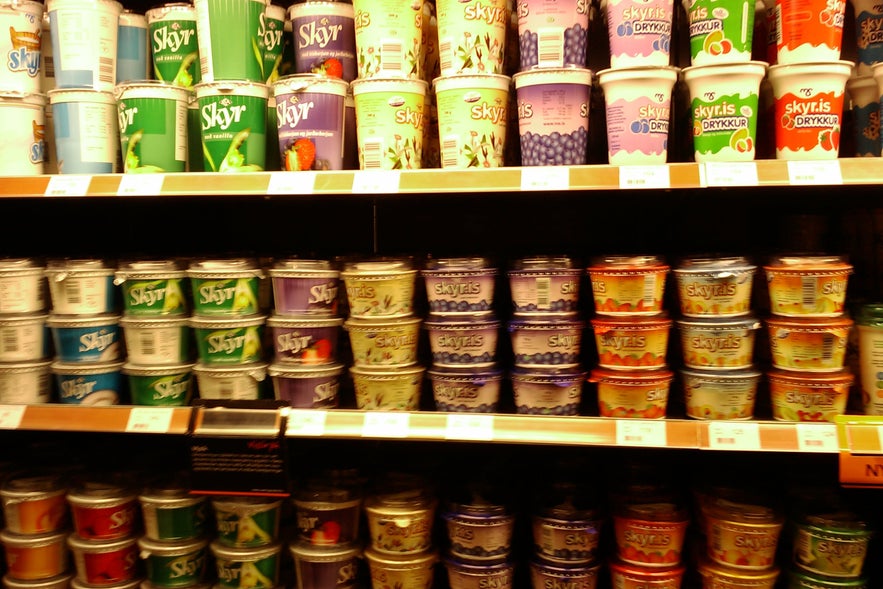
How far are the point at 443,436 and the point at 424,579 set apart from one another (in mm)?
377

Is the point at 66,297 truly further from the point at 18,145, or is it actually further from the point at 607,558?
the point at 607,558

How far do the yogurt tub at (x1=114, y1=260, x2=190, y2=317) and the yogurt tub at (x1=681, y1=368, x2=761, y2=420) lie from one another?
1121mm

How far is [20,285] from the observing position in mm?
1591

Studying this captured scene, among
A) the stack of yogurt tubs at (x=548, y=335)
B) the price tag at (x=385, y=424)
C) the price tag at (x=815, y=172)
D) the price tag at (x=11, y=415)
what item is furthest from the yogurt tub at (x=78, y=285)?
the price tag at (x=815, y=172)

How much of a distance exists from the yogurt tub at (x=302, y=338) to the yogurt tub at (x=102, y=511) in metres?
0.49

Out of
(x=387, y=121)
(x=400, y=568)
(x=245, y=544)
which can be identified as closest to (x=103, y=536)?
(x=245, y=544)

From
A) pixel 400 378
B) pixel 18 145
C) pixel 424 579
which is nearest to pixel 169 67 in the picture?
pixel 18 145

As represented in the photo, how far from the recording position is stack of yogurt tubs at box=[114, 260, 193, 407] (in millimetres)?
1560

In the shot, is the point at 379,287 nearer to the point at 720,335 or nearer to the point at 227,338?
the point at 227,338

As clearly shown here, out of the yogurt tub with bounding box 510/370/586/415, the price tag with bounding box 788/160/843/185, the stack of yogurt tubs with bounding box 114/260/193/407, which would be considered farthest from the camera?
the stack of yogurt tubs with bounding box 114/260/193/407

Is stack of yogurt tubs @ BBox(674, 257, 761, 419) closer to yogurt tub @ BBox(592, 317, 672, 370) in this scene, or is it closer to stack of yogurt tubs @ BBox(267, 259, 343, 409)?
yogurt tub @ BBox(592, 317, 672, 370)

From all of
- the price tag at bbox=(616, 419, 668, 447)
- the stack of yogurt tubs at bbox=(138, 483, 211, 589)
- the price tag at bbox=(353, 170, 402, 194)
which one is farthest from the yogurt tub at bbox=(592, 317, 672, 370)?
the stack of yogurt tubs at bbox=(138, 483, 211, 589)

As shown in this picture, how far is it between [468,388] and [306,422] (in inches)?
13.5

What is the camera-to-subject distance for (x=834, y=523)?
1378mm
